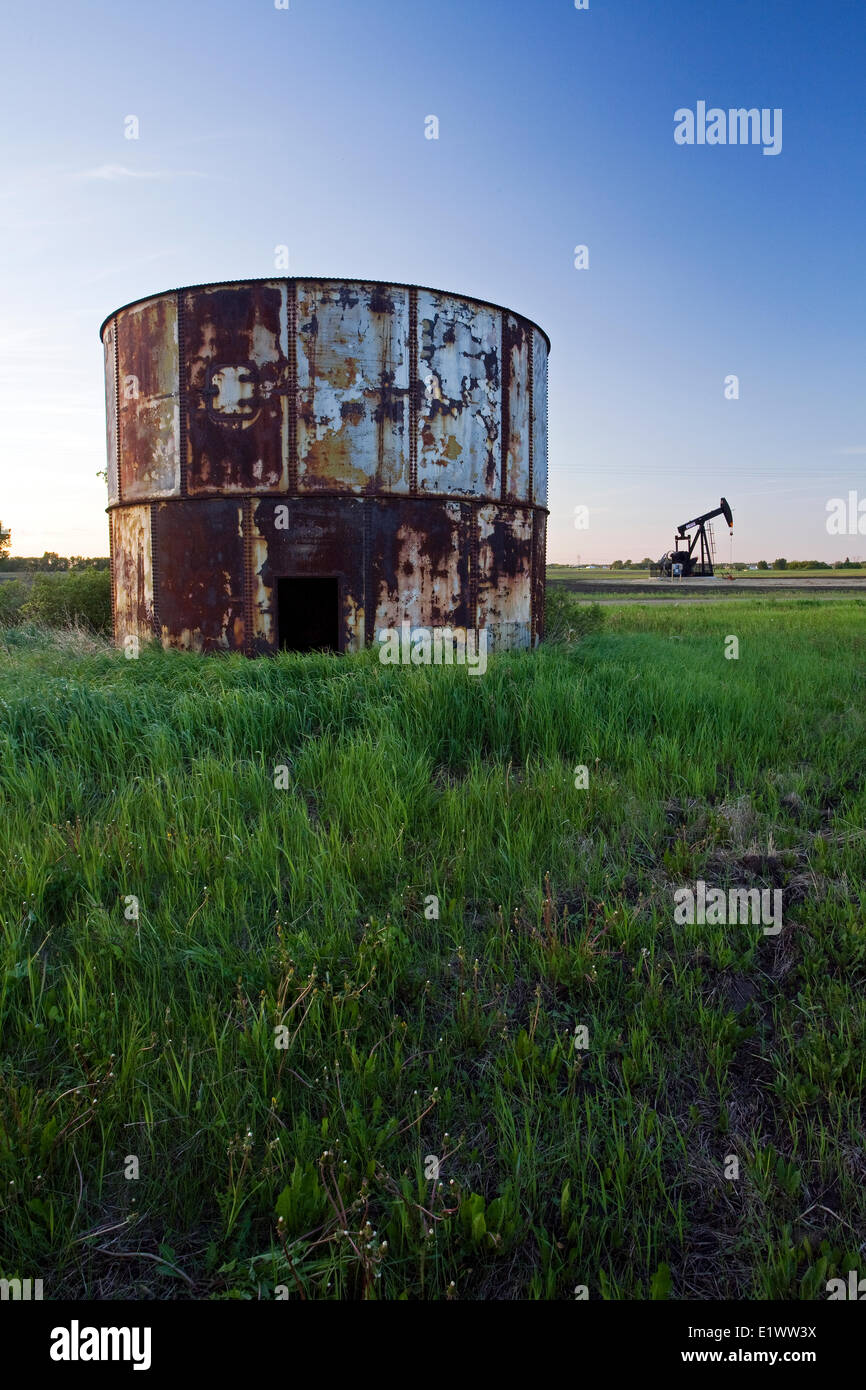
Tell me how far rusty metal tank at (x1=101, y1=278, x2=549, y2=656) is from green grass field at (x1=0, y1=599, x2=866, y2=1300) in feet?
13.3

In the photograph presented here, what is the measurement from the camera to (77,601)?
1547cm

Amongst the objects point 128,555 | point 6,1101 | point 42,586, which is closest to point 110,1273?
point 6,1101

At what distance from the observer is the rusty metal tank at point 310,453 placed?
895 centimetres

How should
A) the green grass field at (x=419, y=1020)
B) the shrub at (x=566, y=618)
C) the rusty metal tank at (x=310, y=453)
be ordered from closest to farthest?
the green grass field at (x=419, y=1020) → the rusty metal tank at (x=310, y=453) → the shrub at (x=566, y=618)

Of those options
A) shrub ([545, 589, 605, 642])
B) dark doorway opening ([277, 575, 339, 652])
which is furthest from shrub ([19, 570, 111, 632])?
shrub ([545, 589, 605, 642])

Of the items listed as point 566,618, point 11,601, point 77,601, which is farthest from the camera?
point 11,601

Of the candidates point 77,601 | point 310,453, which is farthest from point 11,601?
point 310,453

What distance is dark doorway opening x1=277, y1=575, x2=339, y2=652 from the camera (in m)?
12.1

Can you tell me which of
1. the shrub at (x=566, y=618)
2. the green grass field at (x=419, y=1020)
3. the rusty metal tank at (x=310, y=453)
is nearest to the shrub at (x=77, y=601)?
the rusty metal tank at (x=310, y=453)

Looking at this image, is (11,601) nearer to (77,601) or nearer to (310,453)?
(77,601)

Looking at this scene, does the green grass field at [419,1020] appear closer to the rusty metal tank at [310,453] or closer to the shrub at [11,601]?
the rusty metal tank at [310,453]

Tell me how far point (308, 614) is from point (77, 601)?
617cm

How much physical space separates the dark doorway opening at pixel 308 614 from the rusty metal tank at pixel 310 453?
266cm

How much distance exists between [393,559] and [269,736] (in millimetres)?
4150
